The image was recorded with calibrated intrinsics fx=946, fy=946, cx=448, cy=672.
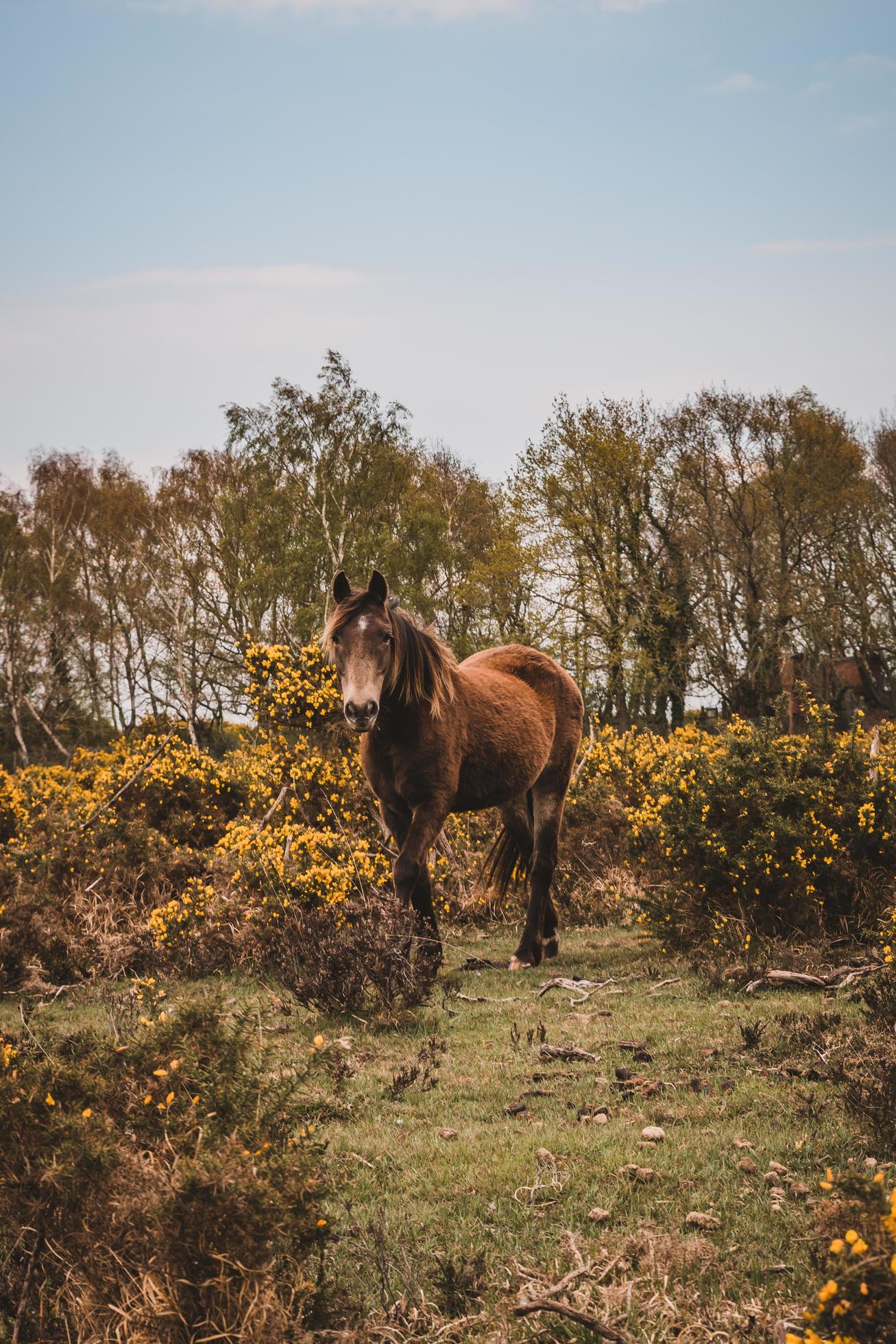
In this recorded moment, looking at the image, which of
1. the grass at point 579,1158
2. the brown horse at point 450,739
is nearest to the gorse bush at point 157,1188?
the grass at point 579,1158

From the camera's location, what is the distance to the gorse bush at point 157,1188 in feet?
7.51

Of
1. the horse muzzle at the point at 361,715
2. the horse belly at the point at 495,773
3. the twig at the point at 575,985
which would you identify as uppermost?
the horse muzzle at the point at 361,715

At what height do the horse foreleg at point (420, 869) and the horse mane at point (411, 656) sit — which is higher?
the horse mane at point (411, 656)

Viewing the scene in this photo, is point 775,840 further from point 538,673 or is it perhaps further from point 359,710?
point 359,710

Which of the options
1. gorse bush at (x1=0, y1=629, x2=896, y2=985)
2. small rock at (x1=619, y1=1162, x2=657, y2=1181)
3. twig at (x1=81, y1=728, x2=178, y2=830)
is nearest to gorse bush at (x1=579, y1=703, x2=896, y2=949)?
gorse bush at (x1=0, y1=629, x2=896, y2=985)

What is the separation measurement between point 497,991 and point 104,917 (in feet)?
12.7

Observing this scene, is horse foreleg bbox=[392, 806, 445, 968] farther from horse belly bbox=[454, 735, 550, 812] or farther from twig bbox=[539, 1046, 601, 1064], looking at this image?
twig bbox=[539, 1046, 601, 1064]

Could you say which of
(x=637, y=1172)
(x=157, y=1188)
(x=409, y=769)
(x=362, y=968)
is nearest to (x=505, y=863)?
(x=409, y=769)

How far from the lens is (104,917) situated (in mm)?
8594

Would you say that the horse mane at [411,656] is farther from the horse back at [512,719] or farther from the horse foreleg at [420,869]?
the horse foreleg at [420,869]

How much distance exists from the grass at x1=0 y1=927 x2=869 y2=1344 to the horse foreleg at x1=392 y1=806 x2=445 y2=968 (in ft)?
1.55

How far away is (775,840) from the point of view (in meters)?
7.10

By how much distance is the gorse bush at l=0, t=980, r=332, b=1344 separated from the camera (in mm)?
2289

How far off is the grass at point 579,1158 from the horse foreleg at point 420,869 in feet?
1.55
